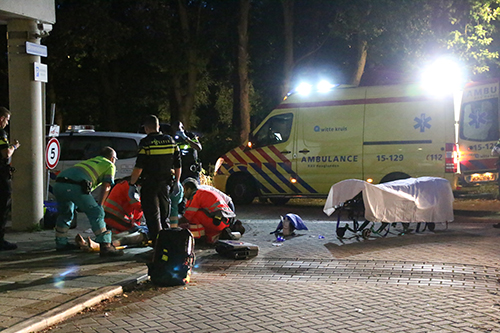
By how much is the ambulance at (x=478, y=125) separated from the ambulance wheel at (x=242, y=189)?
15.8 ft

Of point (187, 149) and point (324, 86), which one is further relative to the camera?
point (324, 86)

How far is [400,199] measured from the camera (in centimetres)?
984

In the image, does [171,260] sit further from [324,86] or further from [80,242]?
[324,86]

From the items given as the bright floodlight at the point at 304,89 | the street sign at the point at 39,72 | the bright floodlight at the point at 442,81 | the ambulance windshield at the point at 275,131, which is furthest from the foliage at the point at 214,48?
the street sign at the point at 39,72

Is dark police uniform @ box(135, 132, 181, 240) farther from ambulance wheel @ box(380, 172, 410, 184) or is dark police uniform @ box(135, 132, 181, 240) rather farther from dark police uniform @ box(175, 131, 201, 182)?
ambulance wheel @ box(380, 172, 410, 184)

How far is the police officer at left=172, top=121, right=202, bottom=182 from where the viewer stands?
35.9ft

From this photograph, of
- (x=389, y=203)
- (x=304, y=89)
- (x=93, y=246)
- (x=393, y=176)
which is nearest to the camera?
(x=93, y=246)

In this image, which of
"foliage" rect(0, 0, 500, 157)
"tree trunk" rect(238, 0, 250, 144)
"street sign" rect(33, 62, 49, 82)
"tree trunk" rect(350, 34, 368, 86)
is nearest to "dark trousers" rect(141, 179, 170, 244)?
"street sign" rect(33, 62, 49, 82)

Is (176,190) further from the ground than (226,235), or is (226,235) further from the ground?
(176,190)

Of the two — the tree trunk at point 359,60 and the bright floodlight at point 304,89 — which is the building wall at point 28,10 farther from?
the tree trunk at point 359,60

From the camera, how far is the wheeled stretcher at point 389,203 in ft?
31.6

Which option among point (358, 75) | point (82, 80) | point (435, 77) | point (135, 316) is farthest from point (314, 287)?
point (82, 80)

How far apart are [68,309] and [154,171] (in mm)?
2912

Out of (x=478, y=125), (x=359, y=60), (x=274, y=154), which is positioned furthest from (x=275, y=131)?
(x=359, y=60)
